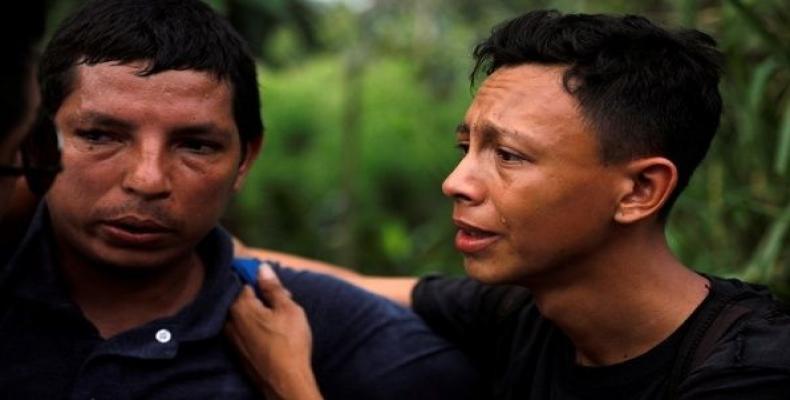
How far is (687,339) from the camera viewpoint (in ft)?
8.55

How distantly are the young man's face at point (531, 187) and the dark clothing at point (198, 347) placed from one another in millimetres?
453

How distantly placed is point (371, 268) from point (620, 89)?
170 inches

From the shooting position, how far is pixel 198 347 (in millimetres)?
2879

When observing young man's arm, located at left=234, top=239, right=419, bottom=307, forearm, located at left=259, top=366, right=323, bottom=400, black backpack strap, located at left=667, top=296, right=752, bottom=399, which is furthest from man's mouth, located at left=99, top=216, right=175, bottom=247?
black backpack strap, located at left=667, top=296, right=752, bottom=399

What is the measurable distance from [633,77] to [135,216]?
1.10 m

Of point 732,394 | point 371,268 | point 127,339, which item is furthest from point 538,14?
point 371,268

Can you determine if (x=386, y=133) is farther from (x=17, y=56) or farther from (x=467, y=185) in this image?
(x=17, y=56)

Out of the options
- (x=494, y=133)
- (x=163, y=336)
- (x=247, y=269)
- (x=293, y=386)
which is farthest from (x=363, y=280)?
(x=494, y=133)

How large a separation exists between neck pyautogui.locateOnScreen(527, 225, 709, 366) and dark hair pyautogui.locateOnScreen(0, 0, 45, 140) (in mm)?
1205

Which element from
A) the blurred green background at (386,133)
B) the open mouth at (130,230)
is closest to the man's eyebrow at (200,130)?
the open mouth at (130,230)

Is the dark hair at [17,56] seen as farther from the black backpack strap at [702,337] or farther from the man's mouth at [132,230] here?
the black backpack strap at [702,337]

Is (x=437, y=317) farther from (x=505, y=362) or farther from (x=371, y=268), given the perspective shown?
(x=371, y=268)

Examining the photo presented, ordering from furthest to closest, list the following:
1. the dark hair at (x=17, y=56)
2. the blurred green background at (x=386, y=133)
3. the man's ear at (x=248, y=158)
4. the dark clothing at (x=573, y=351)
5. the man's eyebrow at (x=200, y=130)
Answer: the blurred green background at (x=386, y=133) < the man's ear at (x=248, y=158) < the man's eyebrow at (x=200, y=130) < the dark clothing at (x=573, y=351) < the dark hair at (x=17, y=56)

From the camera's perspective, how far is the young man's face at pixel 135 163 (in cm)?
274
